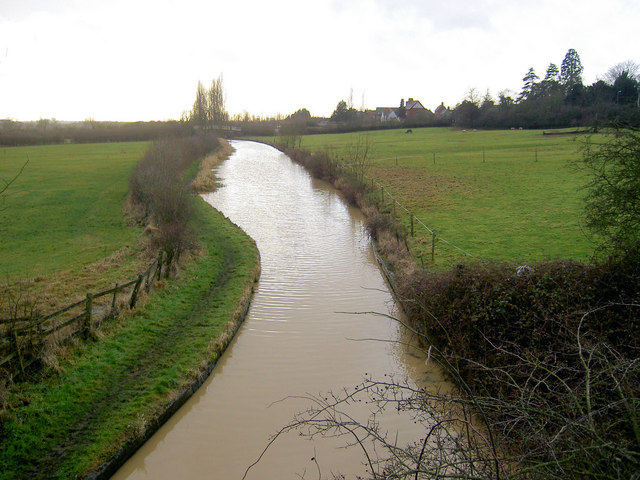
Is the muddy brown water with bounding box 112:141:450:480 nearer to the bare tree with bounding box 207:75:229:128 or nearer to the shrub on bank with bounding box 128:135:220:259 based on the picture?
the shrub on bank with bounding box 128:135:220:259

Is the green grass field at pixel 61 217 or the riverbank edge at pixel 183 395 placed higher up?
the green grass field at pixel 61 217

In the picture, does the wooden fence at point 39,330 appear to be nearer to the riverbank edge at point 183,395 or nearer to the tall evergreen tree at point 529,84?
the riverbank edge at point 183,395

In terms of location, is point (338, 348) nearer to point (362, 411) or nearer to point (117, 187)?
point (362, 411)

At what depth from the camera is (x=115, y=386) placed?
10.6 meters

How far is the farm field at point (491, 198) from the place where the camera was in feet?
62.7

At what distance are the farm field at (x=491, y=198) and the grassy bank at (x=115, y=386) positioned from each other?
8.79 m

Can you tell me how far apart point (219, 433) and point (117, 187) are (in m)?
33.4

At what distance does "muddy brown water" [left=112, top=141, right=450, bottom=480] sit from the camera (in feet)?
29.5

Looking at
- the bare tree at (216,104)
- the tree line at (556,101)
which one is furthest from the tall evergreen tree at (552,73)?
the bare tree at (216,104)

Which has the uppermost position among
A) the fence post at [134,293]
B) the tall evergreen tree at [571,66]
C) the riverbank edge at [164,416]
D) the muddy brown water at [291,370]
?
the tall evergreen tree at [571,66]

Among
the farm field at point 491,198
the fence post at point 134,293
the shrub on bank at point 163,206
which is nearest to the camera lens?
Answer: the fence post at point 134,293

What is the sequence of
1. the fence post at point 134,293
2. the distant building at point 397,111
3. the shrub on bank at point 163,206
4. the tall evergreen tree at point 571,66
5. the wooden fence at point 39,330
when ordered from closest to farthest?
the wooden fence at point 39,330
the fence post at point 134,293
the shrub on bank at point 163,206
the tall evergreen tree at point 571,66
the distant building at point 397,111

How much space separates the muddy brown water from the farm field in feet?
12.3

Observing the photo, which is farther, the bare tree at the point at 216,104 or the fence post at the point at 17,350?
the bare tree at the point at 216,104
